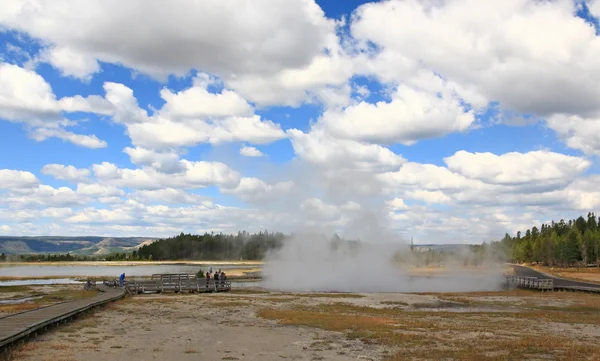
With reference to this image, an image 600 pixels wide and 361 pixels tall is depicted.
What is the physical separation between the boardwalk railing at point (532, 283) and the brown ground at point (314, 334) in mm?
23458

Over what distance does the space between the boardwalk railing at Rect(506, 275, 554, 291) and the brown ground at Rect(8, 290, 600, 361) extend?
23.5 metres

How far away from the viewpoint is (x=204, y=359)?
1845 centimetres

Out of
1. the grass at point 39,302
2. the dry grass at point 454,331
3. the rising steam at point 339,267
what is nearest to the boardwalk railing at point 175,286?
the grass at point 39,302

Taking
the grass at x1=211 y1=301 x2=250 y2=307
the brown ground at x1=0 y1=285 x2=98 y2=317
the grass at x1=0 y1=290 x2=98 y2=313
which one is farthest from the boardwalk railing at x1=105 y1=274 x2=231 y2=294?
the grass at x1=211 y1=301 x2=250 y2=307

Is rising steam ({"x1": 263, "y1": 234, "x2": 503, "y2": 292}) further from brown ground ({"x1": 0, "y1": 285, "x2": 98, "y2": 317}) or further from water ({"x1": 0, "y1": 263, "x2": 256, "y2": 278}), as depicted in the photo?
water ({"x1": 0, "y1": 263, "x2": 256, "y2": 278})

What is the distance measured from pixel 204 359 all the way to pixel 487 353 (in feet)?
34.0

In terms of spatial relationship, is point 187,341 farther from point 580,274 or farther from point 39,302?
point 580,274

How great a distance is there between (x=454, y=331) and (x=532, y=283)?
1760 inches

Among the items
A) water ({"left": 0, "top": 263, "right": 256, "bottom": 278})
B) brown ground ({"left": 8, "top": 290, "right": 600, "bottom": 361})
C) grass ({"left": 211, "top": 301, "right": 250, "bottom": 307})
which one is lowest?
water ({"left": 0, "top": 263, "right": 256, "bottom": 278})

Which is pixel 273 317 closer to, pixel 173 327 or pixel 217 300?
pixel 173 327

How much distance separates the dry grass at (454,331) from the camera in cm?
1953

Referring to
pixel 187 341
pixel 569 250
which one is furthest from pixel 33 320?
pixel 569 250

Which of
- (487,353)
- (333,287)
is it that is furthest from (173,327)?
(333,287)

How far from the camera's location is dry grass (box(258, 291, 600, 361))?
19.5 metres
